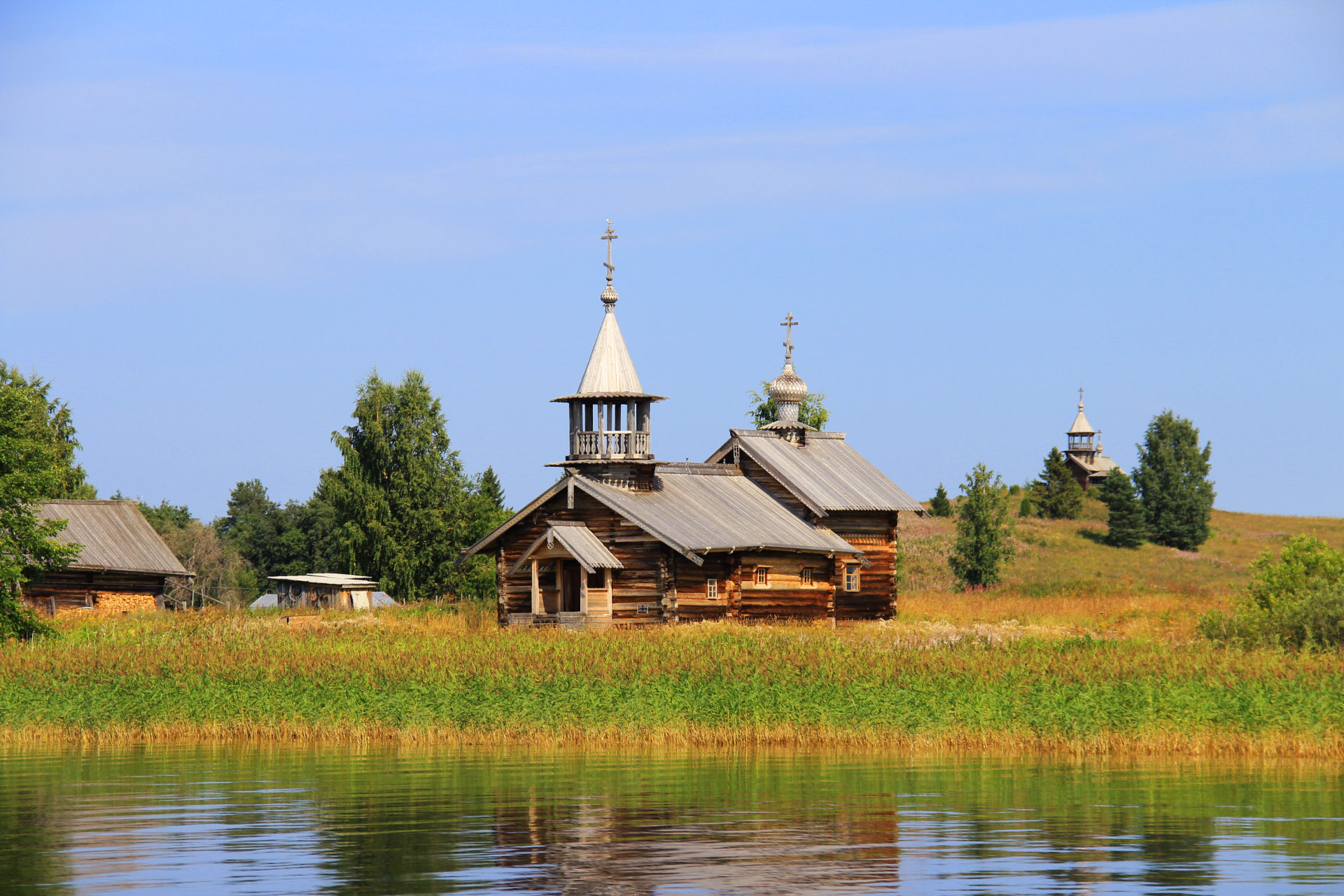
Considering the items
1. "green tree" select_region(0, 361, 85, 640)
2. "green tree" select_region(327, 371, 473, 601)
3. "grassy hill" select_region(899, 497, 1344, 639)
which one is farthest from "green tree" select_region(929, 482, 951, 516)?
"green tree" select_region(0, 361, 85, 640)

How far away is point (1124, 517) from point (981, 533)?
26307mm

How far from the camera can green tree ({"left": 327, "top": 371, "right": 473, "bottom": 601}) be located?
216ft

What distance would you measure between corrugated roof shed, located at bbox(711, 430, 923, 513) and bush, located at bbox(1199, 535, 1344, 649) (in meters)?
13.3

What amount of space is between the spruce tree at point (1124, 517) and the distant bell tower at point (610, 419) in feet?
177

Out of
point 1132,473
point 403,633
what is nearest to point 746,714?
point 403,633

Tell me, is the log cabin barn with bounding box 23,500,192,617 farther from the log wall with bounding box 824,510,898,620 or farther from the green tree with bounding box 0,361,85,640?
the log wall with bounding box 824,510,898,620

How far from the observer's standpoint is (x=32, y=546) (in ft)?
123

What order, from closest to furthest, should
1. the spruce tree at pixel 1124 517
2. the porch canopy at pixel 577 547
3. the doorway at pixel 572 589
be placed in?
the porch canopy at pixel 577 547
the doorway at pixel 572 589
the spruce tree at pixel 1124 517

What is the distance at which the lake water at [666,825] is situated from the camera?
13133 millimetres

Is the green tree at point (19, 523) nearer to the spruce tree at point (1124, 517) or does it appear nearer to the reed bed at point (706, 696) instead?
the reed bed at point (706, 696)

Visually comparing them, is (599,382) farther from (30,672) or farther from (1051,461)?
(1051,461)

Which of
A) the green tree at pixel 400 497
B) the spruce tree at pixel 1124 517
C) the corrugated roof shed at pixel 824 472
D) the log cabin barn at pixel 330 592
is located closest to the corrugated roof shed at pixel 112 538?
the log cabin barn at pixel 330 592

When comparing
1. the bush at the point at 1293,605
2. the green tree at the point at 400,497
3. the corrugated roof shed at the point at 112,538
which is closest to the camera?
the bush at the point at 1293,605

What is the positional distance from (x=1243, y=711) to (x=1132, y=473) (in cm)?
7816
